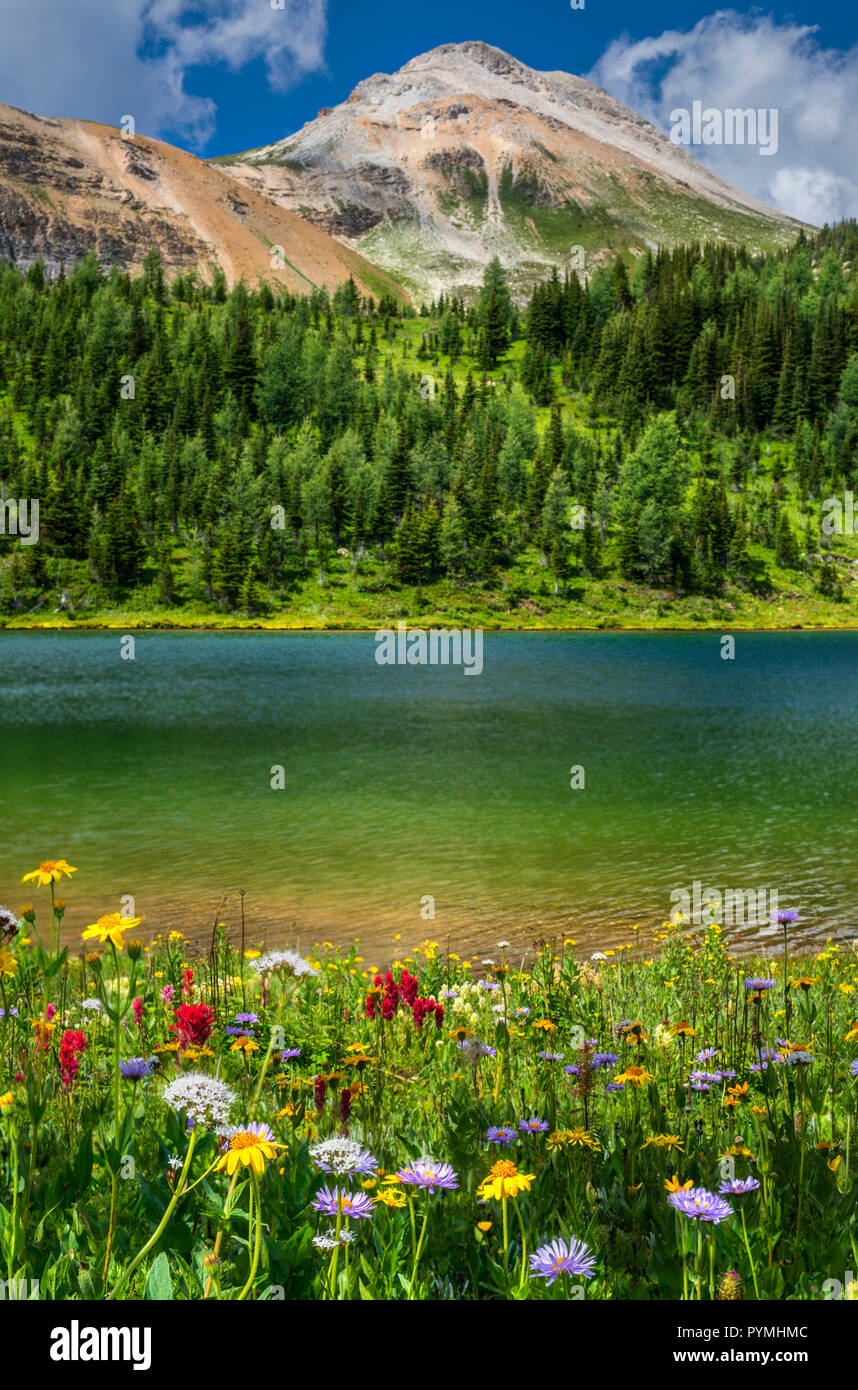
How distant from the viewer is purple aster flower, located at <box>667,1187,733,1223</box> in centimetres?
234

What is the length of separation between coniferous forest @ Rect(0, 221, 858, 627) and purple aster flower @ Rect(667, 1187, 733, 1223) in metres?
114

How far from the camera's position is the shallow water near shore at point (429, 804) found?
49.8 feet

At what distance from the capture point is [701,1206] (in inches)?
95.7

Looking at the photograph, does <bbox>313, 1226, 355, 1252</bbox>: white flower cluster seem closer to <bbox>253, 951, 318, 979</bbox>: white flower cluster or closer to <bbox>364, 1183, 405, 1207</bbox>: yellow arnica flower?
<bbox>364, 1183, 405, 1207</bbox>: yellow arnica flower

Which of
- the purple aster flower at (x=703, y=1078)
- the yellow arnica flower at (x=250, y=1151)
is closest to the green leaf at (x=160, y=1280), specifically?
the yellow arnica flower at (x=250, y=1151)

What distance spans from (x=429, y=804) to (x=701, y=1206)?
2131 cm

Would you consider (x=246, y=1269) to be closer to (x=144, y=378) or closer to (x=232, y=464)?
(x=232, y=464)

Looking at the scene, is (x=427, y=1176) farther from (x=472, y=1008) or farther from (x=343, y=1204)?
(x=472, y=1008)

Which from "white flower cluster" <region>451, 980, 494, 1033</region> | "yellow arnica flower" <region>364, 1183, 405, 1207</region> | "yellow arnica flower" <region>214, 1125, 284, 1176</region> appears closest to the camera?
"yellow arnica flower" <region>214, 1125, 284, 1176</region>

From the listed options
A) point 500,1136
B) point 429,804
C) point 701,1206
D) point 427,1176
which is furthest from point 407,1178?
point 429,804

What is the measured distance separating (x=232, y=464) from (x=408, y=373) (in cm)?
6260

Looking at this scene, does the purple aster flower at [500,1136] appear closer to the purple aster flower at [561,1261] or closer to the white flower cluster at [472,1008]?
the purple aster flower at [561,1261]

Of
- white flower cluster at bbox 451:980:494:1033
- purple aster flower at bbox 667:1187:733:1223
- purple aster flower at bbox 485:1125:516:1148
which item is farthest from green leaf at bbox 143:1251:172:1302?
white flower cluster at bbox 451:980:494:1033
